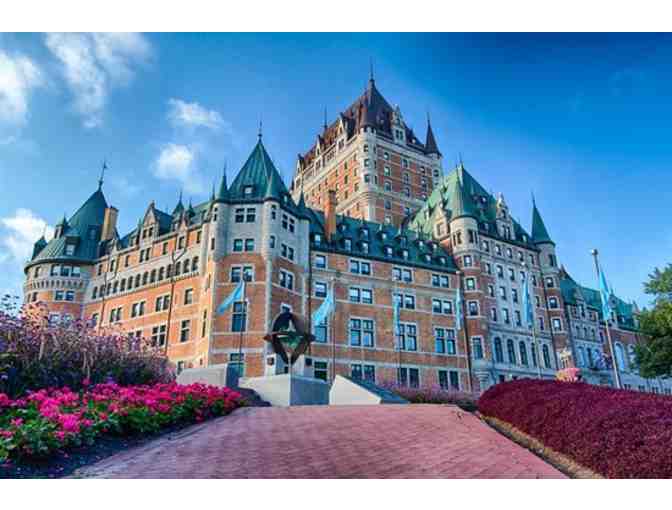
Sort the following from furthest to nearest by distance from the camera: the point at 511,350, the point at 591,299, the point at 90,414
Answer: the point at 591,299 < the point at 511,350 < the point at 90,414

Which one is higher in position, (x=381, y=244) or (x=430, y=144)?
(x=430, y=144)

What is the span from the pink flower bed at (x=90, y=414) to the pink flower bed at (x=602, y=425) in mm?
8919

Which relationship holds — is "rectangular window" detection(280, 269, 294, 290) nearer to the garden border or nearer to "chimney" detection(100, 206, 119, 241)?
"chimney" detection(100, 206, 119, 241)

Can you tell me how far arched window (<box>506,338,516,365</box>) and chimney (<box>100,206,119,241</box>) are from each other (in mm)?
37122

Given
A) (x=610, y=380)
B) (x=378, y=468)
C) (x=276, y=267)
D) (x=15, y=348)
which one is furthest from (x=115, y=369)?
(x=610, y=380)

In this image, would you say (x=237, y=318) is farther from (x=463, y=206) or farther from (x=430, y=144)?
(x=430, y=144)

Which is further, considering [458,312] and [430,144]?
[430,144]

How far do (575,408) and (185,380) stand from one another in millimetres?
16043

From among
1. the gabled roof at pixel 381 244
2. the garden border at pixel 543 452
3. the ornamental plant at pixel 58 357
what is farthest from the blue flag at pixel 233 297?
the garden border at pixel 543 452

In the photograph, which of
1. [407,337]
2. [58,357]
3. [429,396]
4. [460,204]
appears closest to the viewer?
[58,357]

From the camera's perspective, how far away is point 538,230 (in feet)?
181

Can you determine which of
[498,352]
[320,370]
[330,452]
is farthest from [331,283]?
[330,452]

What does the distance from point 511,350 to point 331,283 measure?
1810 centimetres

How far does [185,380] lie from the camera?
22266mm
